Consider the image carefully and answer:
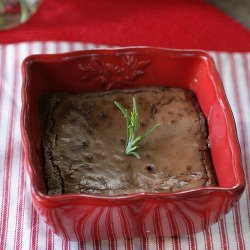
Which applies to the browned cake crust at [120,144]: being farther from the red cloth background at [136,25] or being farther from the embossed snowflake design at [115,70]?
the red cloth background at [136,25]

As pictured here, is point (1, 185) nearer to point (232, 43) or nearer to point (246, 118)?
point (246, 118)

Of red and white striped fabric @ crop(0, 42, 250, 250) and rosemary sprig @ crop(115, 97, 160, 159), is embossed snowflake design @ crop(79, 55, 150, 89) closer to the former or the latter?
rosemary sprig @ crop(115, 97, 160, 159)

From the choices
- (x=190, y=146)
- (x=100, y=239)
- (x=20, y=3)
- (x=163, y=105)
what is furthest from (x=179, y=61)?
(x=20, y=3)

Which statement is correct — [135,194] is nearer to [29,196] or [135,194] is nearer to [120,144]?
[120,144]

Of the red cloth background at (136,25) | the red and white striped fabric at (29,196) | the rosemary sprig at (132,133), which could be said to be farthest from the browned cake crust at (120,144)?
the red cloth background at (136,25)

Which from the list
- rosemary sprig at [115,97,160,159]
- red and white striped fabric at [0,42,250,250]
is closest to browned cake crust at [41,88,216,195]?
rosemary sprig at [115,97,160,159]

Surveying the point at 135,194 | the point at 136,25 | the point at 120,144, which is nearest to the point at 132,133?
the point at 120,144
